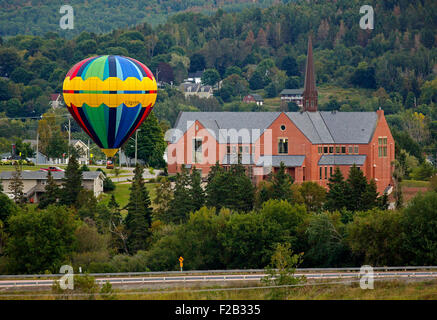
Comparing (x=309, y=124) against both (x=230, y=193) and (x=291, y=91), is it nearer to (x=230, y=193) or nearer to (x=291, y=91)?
(x=230, y=193)

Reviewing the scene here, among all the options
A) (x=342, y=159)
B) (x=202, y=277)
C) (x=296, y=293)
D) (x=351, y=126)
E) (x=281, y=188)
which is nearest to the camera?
(x=296, y=293)

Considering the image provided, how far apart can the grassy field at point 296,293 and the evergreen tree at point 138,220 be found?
64.3 ft

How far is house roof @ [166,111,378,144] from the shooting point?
9200 centimetres

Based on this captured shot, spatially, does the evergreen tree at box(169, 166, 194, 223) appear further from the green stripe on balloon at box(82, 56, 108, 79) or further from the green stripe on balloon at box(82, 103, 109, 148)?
the green stripe on balloon at box(82, 56, 108, 79)

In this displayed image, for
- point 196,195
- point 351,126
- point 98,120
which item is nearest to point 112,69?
point 98,120

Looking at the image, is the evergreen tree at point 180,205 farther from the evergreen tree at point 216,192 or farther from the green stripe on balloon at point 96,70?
the green stripe on balloon at point 96,70

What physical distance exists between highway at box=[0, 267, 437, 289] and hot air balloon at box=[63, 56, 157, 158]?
52.0 ft

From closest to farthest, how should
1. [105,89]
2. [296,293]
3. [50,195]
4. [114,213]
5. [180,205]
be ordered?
[296,293]
[105,89]
[114,213]
[180,205]
[50,195]

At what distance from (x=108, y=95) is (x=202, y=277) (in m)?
18.3

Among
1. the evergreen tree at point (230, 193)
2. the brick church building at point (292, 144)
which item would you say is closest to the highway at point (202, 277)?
the evergreen tree at point (230, 193)

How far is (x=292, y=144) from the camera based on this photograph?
9138 centimetres

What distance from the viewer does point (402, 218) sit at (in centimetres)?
5969

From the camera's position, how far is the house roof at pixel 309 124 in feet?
302

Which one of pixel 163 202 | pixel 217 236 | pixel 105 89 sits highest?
pixel 105 89
